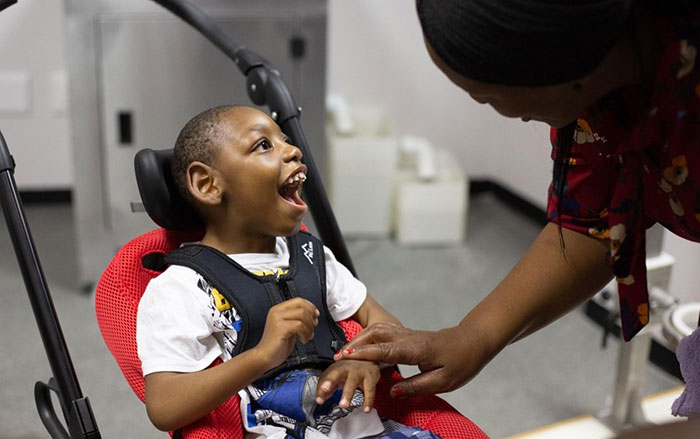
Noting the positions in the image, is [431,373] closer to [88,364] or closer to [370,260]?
[88,364]

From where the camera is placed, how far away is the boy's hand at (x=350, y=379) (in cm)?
114

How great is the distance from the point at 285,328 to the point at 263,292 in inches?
7.7

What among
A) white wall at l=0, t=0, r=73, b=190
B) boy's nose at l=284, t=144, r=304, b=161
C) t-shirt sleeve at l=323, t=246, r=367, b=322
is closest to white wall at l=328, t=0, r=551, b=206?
white wall at l=0, t=0, r=73, b=190

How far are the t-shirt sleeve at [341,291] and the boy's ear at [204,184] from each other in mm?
230

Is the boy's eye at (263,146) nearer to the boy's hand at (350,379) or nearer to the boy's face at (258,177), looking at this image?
the boy's face at (258,177)

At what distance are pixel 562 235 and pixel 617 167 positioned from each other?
184 mm

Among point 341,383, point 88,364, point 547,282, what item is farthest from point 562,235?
point 88,364

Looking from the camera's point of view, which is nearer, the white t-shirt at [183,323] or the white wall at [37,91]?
the white t-shirt at [183,323]

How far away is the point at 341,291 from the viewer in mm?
1433

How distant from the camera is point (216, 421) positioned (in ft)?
3.90

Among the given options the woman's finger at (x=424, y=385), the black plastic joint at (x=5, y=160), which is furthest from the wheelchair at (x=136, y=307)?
the black plastic joint at (x=5, y=160)

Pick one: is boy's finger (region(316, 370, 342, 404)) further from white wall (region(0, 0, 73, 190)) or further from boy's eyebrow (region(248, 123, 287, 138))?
white wall (region(0, 0, 73, 190))

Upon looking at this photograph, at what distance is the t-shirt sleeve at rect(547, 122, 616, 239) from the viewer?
3.62ft

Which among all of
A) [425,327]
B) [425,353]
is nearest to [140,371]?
[425,353]
